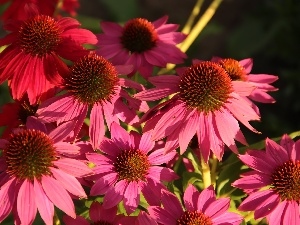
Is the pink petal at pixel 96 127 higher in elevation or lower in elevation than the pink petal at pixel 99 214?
higher

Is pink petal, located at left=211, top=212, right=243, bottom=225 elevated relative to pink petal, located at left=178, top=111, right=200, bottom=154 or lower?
lower

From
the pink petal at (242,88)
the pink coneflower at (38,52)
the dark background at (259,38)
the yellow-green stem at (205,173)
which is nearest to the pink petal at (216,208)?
the yellow-green stem at (205,173)

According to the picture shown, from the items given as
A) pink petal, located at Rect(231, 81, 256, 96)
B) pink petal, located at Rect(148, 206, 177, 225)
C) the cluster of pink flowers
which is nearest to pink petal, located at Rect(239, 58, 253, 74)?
the cluster of pink flowers

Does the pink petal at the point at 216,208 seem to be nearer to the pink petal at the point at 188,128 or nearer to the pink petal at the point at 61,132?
the pink petal at the point at 188,128

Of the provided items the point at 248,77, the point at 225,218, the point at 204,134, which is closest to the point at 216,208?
the point at 225,218

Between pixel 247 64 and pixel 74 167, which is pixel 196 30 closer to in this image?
pixel 247 64

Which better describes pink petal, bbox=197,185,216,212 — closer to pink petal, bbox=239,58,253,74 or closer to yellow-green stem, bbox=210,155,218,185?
yellow-green stem, bbox=210,155,218,185
